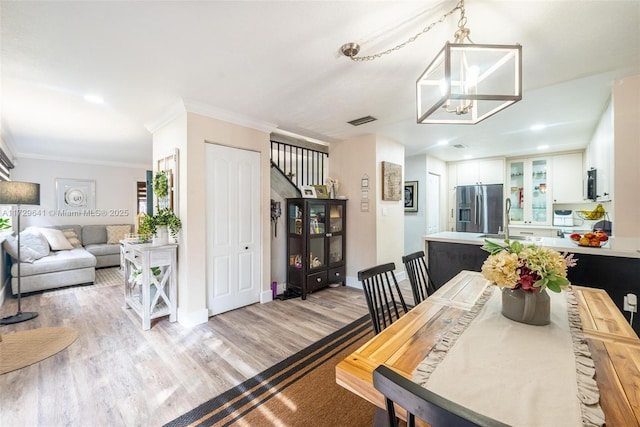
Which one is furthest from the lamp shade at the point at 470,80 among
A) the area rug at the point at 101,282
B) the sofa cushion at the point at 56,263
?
the sofa cushion at the point at 56,263

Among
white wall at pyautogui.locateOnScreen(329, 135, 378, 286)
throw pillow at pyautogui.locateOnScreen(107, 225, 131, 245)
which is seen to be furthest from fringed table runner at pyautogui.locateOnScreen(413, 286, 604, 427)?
throw pillow at pyautogui.locateOnScreen(107, 225, 131, 245)

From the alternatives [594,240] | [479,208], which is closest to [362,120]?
[594,240]

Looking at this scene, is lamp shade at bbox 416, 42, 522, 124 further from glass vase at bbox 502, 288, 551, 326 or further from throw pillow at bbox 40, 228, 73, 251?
throw pillow at bbox 40, 228, 73, 251

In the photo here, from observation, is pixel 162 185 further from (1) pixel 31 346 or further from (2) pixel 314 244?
(2) pixel 314 244

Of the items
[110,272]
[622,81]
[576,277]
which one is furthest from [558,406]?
[110,272]

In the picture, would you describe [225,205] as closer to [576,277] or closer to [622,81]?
[576,277]

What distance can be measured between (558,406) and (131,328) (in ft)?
11.2

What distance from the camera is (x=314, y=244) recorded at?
158 inches

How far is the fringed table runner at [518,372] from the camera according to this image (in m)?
0.73

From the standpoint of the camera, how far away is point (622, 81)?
2.35 meters

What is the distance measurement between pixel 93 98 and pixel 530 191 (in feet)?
23.2

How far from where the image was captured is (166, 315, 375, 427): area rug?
1621mm

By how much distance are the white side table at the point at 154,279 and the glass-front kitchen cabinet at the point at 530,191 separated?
621 centimetres

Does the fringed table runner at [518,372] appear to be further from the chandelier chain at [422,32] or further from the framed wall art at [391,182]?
the framed wall art at [391,182]
